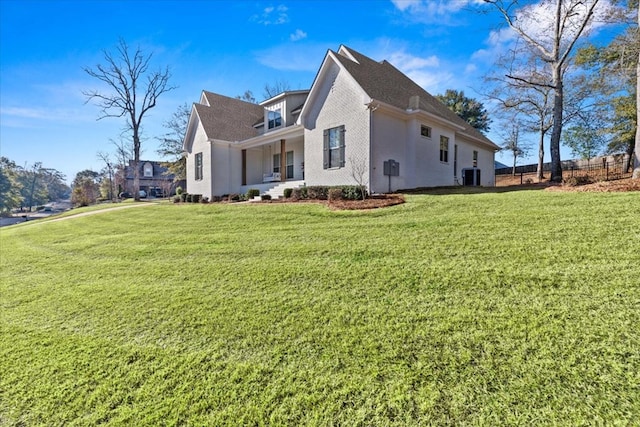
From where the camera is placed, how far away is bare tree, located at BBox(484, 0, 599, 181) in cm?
1198

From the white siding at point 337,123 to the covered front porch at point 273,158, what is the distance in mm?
1567

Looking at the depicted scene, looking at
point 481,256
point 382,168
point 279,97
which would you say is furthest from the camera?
point 279,97

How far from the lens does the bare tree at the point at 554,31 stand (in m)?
12.0

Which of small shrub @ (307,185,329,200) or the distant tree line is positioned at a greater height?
the distant tree line

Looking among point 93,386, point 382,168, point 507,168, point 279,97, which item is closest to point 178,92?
point 279,97

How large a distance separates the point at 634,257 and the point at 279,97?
17.0 metres

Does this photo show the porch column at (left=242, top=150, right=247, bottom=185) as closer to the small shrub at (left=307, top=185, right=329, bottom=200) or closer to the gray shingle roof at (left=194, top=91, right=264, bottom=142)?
the gray shingle roof at (left=194, top=91, right=264, bottom=142)

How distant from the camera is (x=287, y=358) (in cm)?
294

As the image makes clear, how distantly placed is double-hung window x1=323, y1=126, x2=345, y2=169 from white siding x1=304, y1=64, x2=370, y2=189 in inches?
7.3

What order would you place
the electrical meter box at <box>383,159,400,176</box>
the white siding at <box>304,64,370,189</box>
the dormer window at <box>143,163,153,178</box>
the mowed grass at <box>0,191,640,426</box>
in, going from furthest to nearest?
1. the dormer window at <box>143,163,153,178</box>
2. the electrical meter box at <box>383,159,400,176</box>
3. the white siding at <box>304,64,370,189</box>
4. the mowed grass at <box>0,191,640,426</box>

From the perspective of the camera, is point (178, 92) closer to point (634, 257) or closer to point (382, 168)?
point (382, 168)

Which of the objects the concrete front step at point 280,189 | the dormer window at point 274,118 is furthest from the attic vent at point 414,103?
the dormer window at point 274,118

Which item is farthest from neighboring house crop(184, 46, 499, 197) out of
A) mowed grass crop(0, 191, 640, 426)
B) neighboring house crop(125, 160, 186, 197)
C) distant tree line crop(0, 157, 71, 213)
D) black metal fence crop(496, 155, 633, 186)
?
distant tree line crop(0, 157, 71, 213)

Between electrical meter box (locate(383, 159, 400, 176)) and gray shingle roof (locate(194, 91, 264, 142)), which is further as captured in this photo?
gray shingle roof (locate(194, 91, 264, 142))
